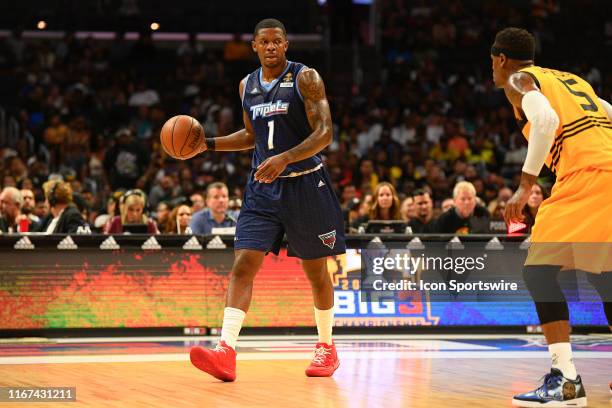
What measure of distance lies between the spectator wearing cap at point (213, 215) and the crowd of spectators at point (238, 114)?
2.07 ft

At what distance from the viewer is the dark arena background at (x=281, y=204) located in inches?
280

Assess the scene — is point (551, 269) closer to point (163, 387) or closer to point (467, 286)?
point (163, 387)

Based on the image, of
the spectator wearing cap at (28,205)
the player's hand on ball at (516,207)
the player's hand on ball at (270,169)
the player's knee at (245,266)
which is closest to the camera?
the player's hand on ball at (516,207)

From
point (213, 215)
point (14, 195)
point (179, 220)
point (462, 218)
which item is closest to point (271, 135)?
point (213, 215)

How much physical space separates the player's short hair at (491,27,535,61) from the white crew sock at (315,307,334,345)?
7.59ft

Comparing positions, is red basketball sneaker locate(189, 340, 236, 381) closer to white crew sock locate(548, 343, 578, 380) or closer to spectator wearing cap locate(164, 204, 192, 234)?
white crew sock locate(548, 343, 578, 380)

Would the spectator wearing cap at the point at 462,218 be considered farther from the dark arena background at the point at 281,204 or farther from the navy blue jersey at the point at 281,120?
the navy blue jersey at the point at 281,120

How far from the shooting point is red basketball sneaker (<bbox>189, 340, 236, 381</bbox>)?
256 inches

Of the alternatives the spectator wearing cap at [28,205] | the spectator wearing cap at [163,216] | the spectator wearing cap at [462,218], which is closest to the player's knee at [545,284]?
the spectator wearing cap at [462,218]

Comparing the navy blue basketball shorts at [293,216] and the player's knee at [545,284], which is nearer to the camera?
the player's knee at [545,284]

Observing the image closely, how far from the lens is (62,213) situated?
37.4 ft

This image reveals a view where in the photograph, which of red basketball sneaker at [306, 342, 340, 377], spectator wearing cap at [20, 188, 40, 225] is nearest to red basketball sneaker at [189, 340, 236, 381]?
red basketball sneaker at [306, 342, 340, 377]

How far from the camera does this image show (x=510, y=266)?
10.8m

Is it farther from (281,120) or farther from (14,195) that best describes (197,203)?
(281,120)
